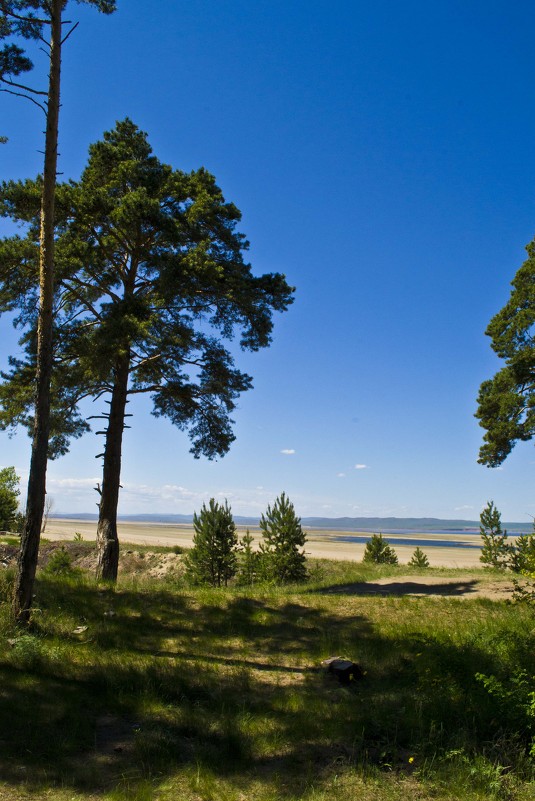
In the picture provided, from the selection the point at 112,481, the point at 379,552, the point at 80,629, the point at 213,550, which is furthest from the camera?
the point at 379,552

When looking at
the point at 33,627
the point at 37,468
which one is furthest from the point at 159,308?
the point at 33,627

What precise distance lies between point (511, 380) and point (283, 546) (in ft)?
33.9

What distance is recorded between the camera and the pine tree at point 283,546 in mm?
19609

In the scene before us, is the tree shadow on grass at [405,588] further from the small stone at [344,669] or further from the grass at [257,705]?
the small stone at [344,669]

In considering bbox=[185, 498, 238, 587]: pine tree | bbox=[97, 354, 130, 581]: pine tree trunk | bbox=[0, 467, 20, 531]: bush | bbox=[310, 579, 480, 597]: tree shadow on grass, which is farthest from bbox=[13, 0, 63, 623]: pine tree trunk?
bbox=[0, 467, 20, 531]: bush

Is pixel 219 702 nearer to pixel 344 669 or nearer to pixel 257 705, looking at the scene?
pixel 257 705

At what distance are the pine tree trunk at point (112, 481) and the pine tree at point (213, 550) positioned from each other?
6.17 m

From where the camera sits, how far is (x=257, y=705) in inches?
269

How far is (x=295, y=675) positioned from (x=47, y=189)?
9857mm

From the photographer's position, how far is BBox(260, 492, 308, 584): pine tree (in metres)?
19.6

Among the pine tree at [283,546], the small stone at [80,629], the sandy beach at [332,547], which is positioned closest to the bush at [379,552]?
the sandy beach at [332,547]

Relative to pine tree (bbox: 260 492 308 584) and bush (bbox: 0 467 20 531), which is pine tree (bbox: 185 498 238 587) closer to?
pine tree (bbox: 260 492 308 584)

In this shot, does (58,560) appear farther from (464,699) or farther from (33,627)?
(464,699)

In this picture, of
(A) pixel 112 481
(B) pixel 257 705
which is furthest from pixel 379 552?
(B) pixel 257 705
